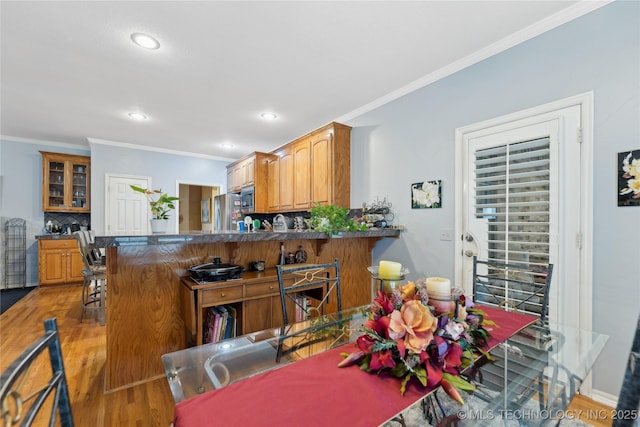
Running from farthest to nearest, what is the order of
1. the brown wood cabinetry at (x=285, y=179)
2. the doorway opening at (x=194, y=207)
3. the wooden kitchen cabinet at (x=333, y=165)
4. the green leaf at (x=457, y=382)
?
the doorway opening at (x=194, y=207) → the brown wood cabinetry at (x=285, y=179) → the wooden kitchen cabinet at (x=333, y=165) → the green leaf at (x=457, y=382)

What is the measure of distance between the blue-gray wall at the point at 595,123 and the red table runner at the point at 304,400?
1840 millimetres

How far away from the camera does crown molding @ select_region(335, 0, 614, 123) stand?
186 cm

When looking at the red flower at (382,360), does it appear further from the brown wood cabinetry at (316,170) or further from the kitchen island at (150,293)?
the brown wood cabinetry at (316,170)

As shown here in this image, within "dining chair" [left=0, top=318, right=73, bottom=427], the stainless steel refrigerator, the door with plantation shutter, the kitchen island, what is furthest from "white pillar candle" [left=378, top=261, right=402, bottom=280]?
the stainless steel refrigerator

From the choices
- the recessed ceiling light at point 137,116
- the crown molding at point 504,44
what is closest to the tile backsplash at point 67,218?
the recessed ceiling light at point 137,116

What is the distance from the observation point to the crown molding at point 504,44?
1.86m

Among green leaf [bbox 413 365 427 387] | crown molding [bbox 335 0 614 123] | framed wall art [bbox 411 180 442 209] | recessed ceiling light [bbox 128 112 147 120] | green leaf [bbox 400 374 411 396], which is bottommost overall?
green leaf [bbox 400 374 411 396]

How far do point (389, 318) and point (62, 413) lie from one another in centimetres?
90

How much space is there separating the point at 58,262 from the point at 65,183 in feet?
4.79

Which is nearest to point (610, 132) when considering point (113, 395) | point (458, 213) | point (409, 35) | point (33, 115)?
point (458, 213)

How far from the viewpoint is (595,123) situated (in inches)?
71.8

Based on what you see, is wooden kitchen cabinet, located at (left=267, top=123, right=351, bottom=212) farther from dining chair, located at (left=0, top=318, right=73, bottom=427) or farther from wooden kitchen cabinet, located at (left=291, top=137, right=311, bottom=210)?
dining chair, located at (left=0, top=318, right=73, bottom=427)

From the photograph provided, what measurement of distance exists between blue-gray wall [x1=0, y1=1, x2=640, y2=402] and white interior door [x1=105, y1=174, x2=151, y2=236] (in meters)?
4.25

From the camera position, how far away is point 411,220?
2979 millimetres
